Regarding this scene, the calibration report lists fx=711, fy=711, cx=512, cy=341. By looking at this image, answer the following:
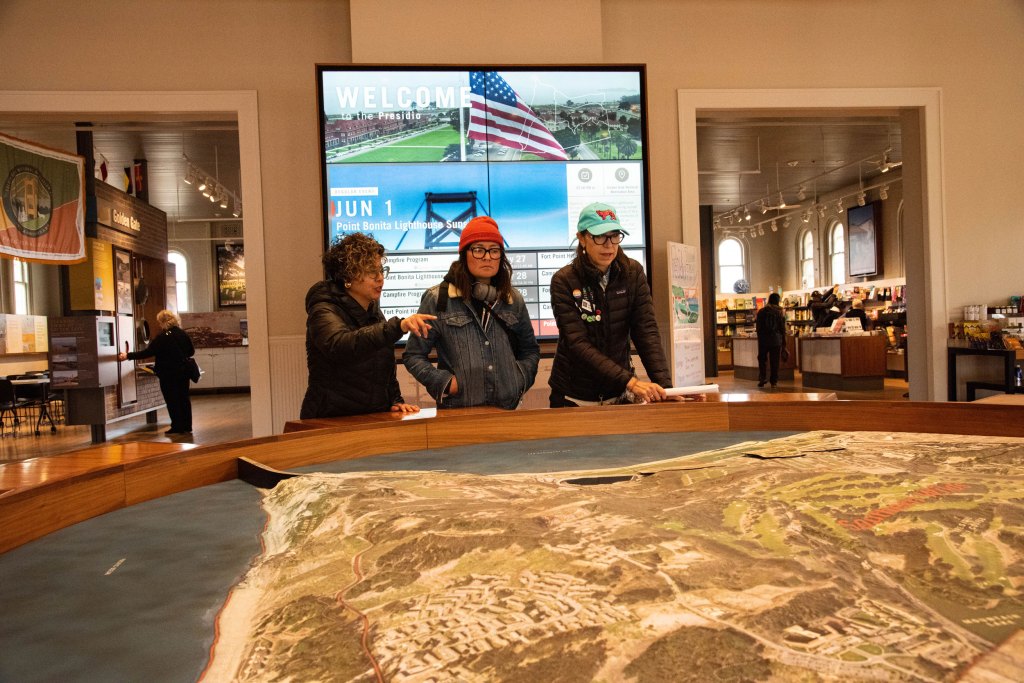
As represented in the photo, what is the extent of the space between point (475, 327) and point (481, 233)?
36 centimetres

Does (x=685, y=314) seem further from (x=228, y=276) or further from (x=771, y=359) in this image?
(x=228, y=276)

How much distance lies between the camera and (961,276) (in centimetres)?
603

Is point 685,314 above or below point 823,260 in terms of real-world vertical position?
below

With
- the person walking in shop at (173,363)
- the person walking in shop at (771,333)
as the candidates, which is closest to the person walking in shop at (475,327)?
the person walking in shop at (173,363)

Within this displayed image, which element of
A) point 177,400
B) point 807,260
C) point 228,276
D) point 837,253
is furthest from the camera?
point 807,260

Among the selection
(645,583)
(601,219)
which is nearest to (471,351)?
(601,219)

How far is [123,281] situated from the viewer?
9.08 meters

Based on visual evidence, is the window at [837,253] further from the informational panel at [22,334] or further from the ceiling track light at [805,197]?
the informational panel at [22,334]

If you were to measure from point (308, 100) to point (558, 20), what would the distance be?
6.60 ft

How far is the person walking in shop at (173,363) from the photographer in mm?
7988

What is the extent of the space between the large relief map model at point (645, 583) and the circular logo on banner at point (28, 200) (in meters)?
6.16

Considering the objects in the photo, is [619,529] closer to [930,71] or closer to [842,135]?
[930,71]

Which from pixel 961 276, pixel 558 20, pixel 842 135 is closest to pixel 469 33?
pixel 558 20

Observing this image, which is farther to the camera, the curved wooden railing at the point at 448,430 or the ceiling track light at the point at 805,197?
the ceiling track light at the point at 805,197
